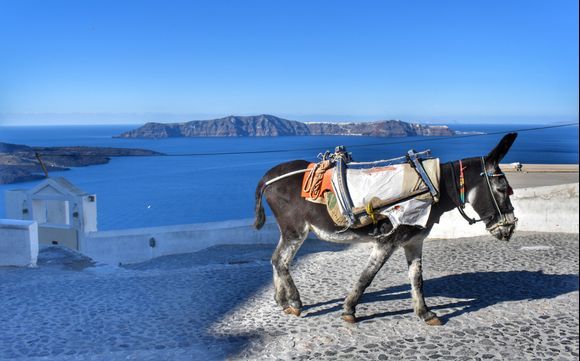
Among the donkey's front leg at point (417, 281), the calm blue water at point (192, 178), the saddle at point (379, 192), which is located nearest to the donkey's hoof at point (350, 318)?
the donkey's front leg at point (417, 281)

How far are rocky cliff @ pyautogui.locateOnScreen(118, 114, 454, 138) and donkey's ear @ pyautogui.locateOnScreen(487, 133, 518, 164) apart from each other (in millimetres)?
79531

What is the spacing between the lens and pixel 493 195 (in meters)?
4.66

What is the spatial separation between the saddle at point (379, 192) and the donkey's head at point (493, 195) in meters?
0.40

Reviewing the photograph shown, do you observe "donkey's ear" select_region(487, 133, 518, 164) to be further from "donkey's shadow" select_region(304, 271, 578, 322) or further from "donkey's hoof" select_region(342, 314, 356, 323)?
"donkey's hoof" select_region(342, 314, 356, 323)

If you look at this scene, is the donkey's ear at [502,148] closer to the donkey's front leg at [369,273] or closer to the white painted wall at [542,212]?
the donkey's front leg at [369,273]

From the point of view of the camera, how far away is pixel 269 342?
452 cm

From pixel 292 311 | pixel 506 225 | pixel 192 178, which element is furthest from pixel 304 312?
pixel 192 178

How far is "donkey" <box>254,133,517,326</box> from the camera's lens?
469 cm

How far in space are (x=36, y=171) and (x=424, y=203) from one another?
66.1 ft

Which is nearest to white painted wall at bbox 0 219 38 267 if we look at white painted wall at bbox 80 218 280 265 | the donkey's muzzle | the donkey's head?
white painted wall at bbox 80 218 280 265

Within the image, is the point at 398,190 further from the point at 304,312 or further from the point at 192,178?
the point at 192,178

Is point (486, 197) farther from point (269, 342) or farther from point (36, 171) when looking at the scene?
point (36, 171)

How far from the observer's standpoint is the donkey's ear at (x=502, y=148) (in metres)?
4.52

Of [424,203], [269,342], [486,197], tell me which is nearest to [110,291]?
[269,342]
